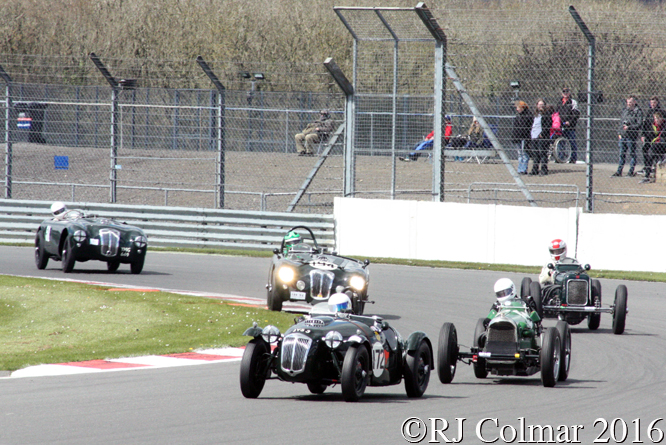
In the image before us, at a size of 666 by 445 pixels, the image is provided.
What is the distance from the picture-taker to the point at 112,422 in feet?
20.9

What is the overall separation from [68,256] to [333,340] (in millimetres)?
9555

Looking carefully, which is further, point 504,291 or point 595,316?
point 595,316

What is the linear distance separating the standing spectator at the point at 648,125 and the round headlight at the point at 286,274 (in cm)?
843

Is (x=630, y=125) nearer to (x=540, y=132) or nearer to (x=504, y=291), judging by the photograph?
(x=540, y=132)

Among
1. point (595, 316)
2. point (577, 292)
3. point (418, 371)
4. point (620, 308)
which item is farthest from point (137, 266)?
point (418, 371)

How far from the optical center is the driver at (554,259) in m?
11.8

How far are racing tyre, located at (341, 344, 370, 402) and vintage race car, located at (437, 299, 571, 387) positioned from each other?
3.44 ft

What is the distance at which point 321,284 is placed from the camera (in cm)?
1188

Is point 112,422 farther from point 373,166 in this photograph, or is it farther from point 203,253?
point 373,166

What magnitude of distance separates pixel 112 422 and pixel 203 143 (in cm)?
1968

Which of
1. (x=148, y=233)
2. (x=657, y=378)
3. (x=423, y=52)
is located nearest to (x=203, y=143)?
(x=148, y=233)

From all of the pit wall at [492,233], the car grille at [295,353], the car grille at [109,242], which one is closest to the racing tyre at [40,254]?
the car grille at [109,242]

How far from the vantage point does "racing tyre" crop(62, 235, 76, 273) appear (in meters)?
15.7

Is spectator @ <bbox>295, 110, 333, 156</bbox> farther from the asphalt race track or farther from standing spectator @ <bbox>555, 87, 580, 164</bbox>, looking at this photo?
the asphalt race track
